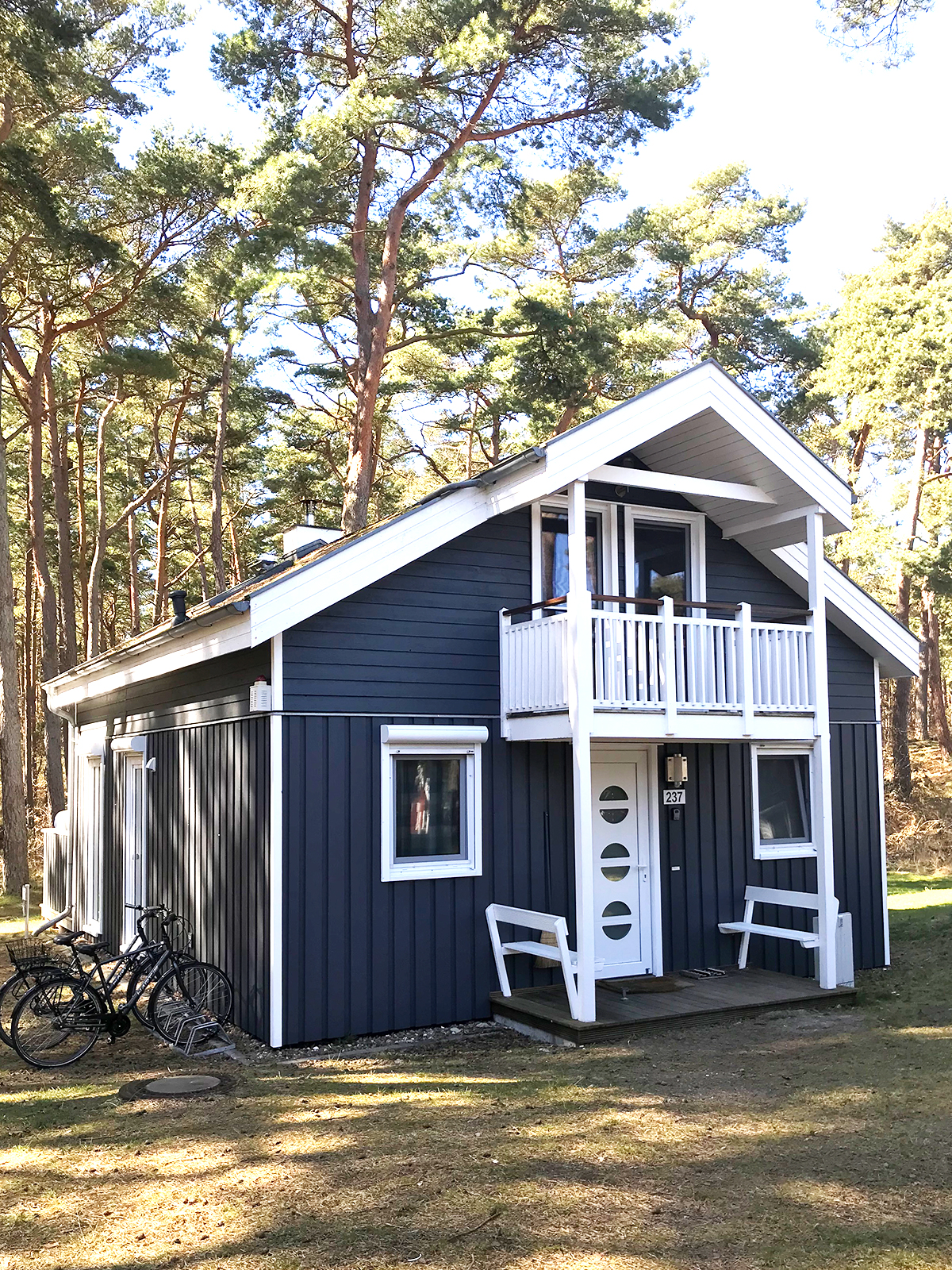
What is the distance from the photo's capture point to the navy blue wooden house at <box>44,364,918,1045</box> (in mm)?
8734

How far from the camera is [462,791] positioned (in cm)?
951

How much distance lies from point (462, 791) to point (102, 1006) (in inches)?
129

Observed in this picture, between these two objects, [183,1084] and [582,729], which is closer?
[183,1084]

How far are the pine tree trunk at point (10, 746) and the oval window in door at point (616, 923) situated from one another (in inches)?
491

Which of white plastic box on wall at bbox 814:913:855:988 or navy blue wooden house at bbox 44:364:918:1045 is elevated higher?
navy blue wooden house at bbox 44:364:918:1045

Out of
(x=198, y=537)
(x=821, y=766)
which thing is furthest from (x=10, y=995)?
(x=198, y=537)

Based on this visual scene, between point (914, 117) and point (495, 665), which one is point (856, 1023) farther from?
point (914, 117)

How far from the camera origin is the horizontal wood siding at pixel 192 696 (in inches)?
360

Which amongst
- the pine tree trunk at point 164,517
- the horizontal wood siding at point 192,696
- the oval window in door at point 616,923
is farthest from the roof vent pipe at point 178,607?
the pine tree trunk at point 164,517

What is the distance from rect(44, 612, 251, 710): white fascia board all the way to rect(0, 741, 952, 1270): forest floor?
3.15 meters

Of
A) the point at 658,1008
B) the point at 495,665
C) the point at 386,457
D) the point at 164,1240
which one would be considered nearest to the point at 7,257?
the point at 386,457

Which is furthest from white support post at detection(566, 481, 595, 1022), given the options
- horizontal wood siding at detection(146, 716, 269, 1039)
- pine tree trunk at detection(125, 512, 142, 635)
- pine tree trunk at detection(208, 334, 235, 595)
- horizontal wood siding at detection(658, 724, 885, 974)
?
pine tree trunk at detection(125, 512, 142, 635)

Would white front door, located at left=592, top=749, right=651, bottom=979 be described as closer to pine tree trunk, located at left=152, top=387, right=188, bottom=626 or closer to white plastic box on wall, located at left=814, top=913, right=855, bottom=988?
white plastic box on wall, located at left=814, top=913, right=855, bottom=988

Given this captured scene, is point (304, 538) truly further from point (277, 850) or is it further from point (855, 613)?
Result: point (855, 613)
